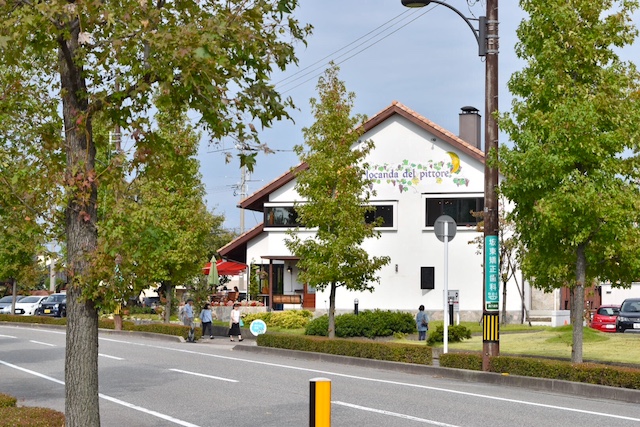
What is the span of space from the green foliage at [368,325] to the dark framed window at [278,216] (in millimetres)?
14824

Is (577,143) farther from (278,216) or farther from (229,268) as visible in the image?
(229,268)

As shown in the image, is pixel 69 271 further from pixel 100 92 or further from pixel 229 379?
pixel 229 379

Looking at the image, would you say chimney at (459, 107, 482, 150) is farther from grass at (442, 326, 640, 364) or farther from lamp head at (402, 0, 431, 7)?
lamp head at (402, 0, 431, 7)

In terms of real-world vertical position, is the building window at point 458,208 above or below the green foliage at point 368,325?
above

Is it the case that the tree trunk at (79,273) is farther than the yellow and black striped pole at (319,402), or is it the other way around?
the tree trunk at (79,273)

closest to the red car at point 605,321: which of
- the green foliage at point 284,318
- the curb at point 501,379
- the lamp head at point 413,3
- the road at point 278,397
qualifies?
the green foliage at point 284,318

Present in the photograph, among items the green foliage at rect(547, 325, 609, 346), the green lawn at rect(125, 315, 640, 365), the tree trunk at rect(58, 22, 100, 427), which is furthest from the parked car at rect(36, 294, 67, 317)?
the tree trunk at rect(58, 22, 100, 427)

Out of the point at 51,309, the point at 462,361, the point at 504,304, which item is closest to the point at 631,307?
the point at 504,304

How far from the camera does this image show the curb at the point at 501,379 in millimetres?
15922

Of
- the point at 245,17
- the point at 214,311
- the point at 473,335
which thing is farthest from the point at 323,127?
the point at 245,17

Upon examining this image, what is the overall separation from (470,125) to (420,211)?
649 centimetres

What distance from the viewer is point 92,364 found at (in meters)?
8.32

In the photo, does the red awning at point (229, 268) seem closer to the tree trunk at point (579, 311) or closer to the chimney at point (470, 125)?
the chimney at point (470, 125)

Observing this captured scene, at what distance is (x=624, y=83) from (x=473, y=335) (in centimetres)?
1653
